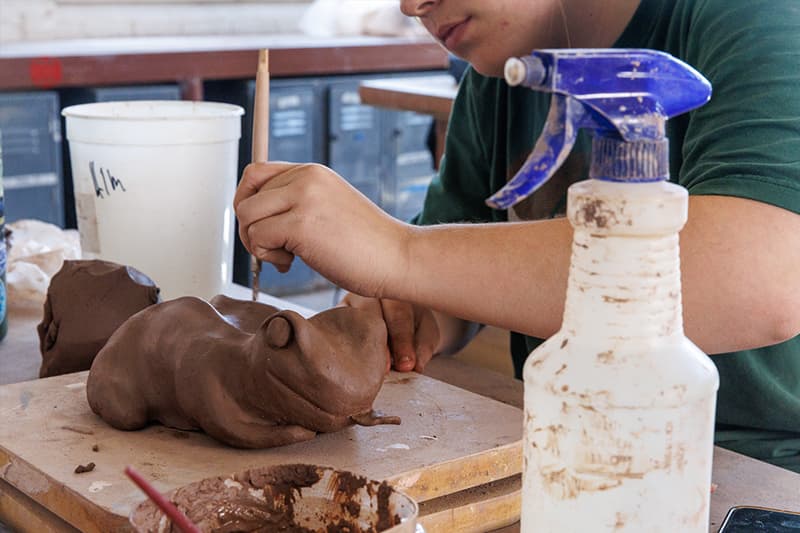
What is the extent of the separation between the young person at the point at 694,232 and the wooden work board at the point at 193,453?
12cm

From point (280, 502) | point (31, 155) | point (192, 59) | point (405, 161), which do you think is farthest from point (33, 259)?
point (405, 161)

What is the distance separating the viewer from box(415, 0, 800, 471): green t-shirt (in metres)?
0.99

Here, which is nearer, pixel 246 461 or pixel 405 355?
pixel 246 461

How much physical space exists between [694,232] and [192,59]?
10.6 ft

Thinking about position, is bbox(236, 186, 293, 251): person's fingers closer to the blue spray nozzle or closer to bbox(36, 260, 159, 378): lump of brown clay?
bbox(36, 260, 159, 378): lump of brown clay

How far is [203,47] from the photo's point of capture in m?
4.07

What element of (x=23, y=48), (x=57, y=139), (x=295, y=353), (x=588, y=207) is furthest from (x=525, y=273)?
(x=23, y=48)

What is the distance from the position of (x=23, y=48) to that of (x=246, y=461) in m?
3.46

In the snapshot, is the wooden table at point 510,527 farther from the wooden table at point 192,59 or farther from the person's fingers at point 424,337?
the wooden table at point 192,59

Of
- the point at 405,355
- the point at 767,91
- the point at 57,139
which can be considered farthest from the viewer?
the point at 57,139

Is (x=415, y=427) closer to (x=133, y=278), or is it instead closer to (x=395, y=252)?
(x=395, y=252)

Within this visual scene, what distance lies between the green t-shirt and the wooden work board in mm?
285

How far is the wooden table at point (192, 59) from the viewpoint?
11.9ft

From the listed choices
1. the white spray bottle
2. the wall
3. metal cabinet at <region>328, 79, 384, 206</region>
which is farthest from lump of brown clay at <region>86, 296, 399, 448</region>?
the wall
